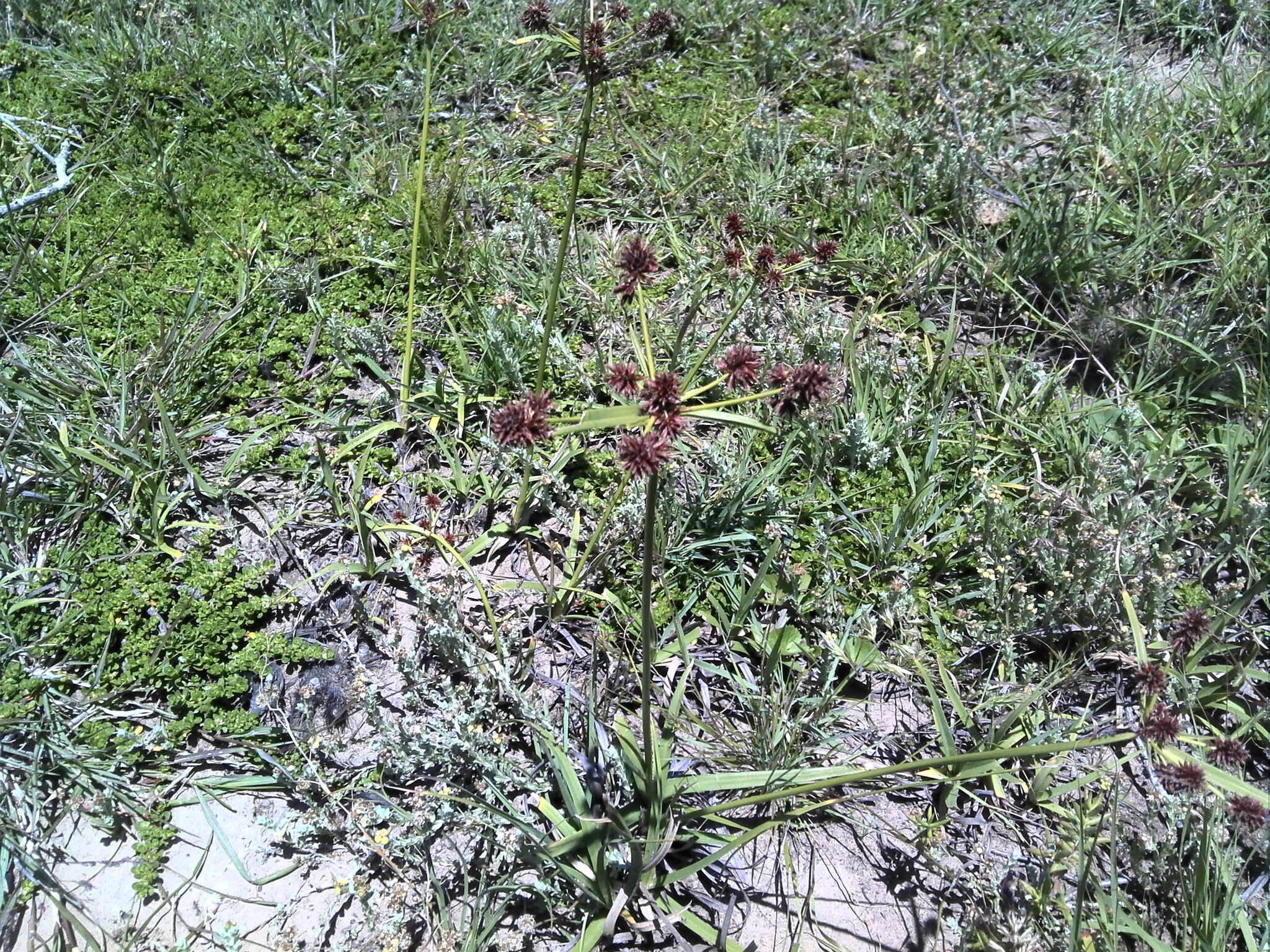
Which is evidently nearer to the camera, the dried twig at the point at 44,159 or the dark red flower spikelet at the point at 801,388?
the dark red flower spikelet at the point at 801,388

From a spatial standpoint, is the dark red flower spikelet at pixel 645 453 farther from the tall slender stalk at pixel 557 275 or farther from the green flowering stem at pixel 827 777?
the tall slender stalk at pixel 557 275

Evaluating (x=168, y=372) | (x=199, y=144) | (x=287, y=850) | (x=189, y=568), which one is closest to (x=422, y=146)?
(x=168, y=372)

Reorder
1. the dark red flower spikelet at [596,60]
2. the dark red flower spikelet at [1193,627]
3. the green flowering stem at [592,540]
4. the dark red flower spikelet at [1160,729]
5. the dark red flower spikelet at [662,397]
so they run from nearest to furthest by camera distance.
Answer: the dark red flower spikelet at [662,397] < the dark red flower spikelet at [1160,729] < the dark red flower spikelet at [1193,627] < the dark red flower spikelet at [596,60] < the green flowering stem at [592,540]

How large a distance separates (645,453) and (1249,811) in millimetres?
1420

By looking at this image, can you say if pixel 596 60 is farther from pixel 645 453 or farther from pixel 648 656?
pixel 648 656

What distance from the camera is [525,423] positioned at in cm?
165

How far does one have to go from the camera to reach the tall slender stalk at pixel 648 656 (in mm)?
1609

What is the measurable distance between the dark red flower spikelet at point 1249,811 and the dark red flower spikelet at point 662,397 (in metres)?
1.41

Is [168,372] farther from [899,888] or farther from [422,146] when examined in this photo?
[899,888]

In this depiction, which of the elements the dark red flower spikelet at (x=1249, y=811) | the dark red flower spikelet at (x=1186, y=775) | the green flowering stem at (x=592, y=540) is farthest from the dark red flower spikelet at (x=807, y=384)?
the dark red flower spikelet at (x=1249, y=811)

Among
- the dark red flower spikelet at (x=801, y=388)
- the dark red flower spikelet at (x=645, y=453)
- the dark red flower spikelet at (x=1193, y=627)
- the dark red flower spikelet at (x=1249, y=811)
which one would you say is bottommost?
the dark red flower spikelet at (x=1249, y=811)

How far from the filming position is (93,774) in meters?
2.41

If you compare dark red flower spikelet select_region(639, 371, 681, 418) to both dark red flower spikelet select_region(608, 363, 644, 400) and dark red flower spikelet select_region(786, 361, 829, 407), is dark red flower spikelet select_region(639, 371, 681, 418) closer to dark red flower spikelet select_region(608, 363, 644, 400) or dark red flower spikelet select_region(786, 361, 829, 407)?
dark red flower spikelet select_region(608, 363, 644, 400)

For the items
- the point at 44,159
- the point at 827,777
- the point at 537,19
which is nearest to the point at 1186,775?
the point at 827,777
